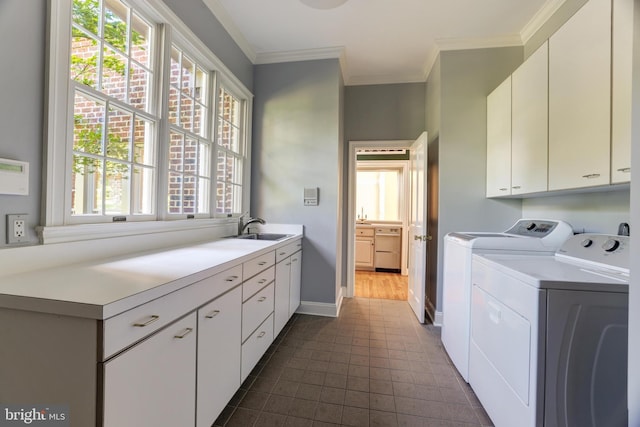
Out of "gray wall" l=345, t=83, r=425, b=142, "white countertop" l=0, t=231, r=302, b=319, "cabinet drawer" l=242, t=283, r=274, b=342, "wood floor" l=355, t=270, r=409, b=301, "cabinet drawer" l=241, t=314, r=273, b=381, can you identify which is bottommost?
"wood floor" l=355, t=270, r=409, b=301

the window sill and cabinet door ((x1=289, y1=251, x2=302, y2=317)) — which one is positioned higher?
the window sill

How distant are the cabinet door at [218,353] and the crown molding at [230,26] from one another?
2.42 meters

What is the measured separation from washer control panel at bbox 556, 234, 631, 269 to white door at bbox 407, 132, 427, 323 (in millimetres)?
1313

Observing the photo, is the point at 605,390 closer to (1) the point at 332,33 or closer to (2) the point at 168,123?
(2) the point at 168,123

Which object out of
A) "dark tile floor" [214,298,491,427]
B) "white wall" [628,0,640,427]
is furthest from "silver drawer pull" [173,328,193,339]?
"white wall" [628,0,640,427]

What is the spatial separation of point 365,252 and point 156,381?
15.3ft

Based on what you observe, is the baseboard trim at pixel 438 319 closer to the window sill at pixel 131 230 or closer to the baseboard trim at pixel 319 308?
the baseboard trim at pixel 319 308

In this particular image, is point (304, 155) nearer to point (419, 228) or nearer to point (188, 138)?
point (188, 138)

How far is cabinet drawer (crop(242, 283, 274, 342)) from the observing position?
172 centimetres

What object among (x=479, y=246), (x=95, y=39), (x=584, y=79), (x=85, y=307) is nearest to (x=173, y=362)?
(x=85, y=307)

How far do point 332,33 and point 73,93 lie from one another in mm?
2355

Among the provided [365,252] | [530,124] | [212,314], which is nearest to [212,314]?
[212,314]

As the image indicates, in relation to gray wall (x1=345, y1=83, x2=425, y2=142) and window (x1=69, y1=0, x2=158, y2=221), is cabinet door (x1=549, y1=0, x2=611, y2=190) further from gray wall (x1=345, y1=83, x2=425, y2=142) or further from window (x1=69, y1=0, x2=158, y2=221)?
window (x1=69, y1=0, x2=158, y2=221)

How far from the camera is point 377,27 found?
2684 mm
